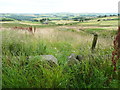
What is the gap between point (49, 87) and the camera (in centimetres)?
254

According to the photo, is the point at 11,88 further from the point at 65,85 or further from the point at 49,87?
the point at 65,85

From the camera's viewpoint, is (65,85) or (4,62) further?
(4,62)

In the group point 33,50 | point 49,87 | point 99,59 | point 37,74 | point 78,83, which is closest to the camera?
point 49,87

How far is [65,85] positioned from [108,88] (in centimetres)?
71

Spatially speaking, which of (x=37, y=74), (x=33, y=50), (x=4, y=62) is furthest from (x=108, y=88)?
(x=33, y=50)

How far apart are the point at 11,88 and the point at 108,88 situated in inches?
63.4

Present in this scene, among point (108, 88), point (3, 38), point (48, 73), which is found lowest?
point (108, 88)

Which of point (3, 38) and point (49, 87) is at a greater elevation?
point (3, 38)

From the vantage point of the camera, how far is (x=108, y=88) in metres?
2.60

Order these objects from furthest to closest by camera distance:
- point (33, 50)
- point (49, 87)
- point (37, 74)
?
point (33, 50) < point (37, 74) < point (49, 87)

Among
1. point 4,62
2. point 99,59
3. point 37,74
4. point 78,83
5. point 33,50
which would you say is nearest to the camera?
point 78,83

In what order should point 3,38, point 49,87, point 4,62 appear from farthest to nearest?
point 3,38
point 4,62
point 49,87

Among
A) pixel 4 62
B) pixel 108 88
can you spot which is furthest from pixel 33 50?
pixel 108 88

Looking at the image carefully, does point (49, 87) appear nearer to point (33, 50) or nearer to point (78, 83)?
point (78, 83)
